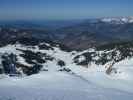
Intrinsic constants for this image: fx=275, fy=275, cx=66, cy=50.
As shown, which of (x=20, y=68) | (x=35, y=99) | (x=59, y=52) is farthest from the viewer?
(x=59, y=52)

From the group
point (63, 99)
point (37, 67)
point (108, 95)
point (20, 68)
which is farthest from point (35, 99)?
point (37, 67)

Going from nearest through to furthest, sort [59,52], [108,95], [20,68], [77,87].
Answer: [108,95] < [77,87] < [20,68] < [59,52]

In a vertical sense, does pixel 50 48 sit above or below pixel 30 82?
below

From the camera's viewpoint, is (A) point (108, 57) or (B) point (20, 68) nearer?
(B) point (20, 68)

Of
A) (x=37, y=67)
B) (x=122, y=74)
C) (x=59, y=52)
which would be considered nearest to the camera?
(x=122, y=74)

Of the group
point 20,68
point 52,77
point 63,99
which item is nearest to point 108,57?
point 20,68

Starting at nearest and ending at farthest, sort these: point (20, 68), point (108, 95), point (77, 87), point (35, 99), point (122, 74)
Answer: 1. point (35, 99)
2. point (108, 95)
3. point (77, 87)
4. point (122, 74)
5. point (20, 68)

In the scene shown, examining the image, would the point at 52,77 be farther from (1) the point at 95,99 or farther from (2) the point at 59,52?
(2) the point at 59,52

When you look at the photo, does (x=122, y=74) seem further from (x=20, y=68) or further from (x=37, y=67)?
(x=37, y=67)

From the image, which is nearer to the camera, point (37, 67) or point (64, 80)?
point (64, 80)
